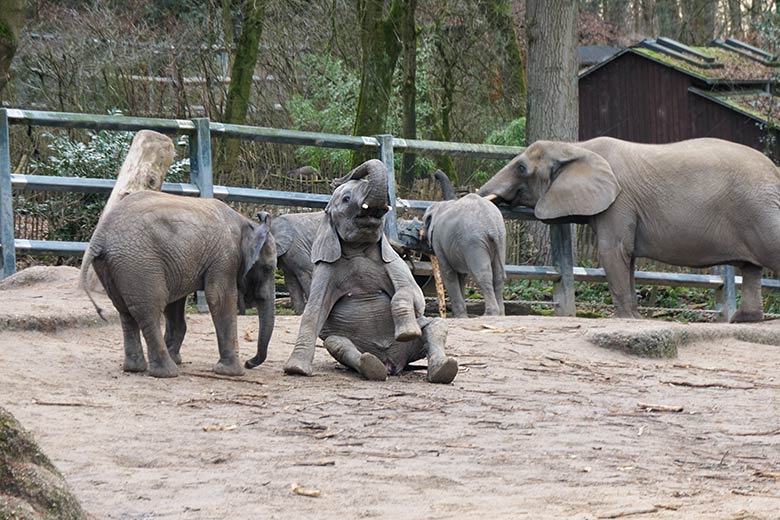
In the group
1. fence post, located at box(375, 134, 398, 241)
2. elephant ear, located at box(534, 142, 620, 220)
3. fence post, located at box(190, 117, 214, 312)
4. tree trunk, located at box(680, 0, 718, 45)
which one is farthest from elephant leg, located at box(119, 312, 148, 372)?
tree trunk, located at box(680, 0, 718, 45)

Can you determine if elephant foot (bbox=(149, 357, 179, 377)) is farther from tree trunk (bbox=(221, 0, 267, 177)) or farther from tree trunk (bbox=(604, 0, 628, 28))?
tree trunk (bbox=(604, 0, 628, 28))

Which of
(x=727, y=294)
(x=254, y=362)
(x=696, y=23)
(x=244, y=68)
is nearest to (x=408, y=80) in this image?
(x=244, y=68)

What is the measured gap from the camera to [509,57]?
25.7 meters

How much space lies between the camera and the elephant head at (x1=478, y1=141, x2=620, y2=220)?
1408cm

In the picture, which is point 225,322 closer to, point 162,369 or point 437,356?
point 162,369

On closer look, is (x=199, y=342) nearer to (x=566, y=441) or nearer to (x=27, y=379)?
(x=27, y=379)

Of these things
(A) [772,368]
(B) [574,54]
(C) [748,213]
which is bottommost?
(A) [772,368]

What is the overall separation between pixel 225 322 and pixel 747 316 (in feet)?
24.3

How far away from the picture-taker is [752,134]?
28.8 metres

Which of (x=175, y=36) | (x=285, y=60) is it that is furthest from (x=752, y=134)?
(x=175, y=36)

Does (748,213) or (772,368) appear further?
(748,213)

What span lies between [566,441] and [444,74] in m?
18.9

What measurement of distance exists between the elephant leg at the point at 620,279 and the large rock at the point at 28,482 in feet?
34.5

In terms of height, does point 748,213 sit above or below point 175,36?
below
